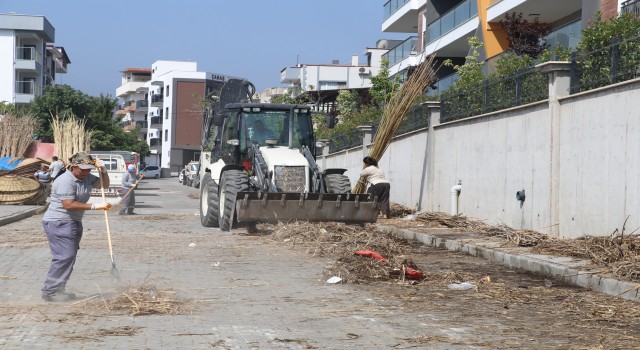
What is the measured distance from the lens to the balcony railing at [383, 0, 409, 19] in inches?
1921

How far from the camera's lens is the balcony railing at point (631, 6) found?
2205 cm

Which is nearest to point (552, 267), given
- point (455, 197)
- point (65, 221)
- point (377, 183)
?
point (65, 221)

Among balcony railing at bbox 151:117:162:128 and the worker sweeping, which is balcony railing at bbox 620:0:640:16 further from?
balcony railing at bbox 151:117:162:128

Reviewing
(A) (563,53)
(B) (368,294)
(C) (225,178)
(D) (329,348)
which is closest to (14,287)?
(B) (368,294)

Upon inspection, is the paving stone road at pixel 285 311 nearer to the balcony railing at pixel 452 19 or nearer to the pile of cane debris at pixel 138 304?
the pile of cane debris at pixel 138 304

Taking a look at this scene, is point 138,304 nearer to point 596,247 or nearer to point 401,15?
point 596,247

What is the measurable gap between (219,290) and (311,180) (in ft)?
30.4

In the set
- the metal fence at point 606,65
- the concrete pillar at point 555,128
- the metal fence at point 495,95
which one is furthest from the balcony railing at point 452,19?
the metal fence at point 606,65

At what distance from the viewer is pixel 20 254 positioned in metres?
14.4

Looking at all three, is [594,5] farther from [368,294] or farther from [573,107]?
[368,294]

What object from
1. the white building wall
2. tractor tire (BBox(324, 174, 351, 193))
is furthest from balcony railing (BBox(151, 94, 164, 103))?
tractor tire (BBox(324, 174, 351, 193))

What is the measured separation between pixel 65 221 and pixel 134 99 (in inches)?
6021

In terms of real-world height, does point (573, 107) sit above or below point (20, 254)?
above

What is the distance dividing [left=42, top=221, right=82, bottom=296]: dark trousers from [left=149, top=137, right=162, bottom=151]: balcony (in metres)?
130
